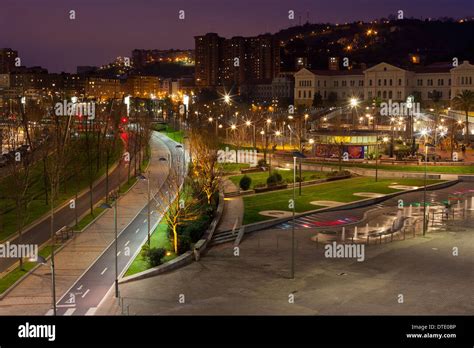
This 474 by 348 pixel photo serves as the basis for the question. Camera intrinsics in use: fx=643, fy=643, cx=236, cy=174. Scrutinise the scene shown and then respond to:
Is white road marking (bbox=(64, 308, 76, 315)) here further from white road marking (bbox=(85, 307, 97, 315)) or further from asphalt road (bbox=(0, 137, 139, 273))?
asphalt road (bbox=(0, 137, 139, 273))

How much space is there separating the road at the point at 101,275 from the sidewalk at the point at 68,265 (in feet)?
1.33

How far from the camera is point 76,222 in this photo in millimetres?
40469

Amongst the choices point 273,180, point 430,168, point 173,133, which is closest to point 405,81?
point 173,133

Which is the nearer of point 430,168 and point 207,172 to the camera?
point 207,172

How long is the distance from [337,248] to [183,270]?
844 centimetres

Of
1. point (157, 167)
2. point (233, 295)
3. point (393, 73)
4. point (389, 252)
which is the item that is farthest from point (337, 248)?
point (393, 73)

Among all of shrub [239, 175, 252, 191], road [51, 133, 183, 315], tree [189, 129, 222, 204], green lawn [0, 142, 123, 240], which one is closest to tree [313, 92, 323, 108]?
green lawn [0, 142, 123, 240]

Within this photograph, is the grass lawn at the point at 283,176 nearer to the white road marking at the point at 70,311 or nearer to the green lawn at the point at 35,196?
the green lawn at the point at 35,196

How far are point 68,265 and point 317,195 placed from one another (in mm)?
24186

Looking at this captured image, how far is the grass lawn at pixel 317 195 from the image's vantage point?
45094 millimetres

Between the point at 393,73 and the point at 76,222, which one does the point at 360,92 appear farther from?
the point at 76,222

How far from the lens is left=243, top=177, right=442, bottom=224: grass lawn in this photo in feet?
148

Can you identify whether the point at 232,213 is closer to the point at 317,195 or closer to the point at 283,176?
the point at 317,195

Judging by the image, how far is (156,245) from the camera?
3550 cm
